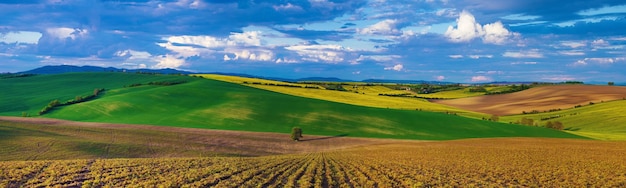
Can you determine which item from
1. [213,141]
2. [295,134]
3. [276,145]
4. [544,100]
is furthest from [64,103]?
[544,100]

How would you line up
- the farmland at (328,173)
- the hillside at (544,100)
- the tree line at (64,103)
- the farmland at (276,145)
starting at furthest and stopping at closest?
the hillside at (544,100) < the tree line at (64,103) < the farmland at (276,145) < the farmland at (328,173)

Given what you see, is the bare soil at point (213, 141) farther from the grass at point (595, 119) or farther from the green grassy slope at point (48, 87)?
the grass at point (595, 119)

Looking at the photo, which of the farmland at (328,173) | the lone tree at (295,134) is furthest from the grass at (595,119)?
the lone tree at (295,134)

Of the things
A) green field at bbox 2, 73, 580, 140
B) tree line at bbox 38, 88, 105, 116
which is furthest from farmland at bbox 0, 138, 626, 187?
tree line at bbox 38, 88, 105, 116

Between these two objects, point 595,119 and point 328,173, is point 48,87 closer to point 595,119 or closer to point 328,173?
point 328,173

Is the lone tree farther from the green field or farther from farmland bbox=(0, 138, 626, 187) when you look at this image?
farmland bbox=(0, 138, 626, 187)

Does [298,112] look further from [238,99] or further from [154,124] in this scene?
[154,124]
